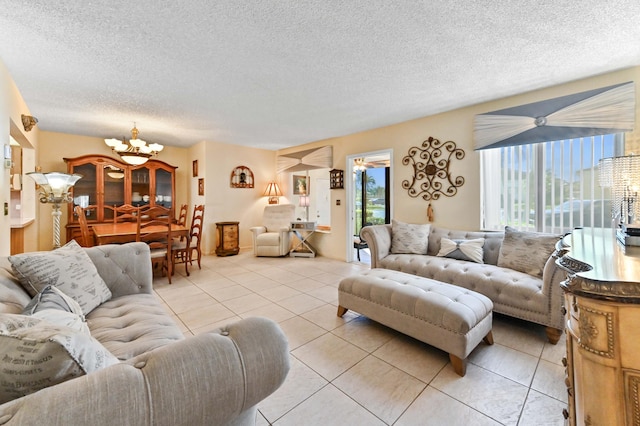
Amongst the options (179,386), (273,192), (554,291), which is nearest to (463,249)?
(554,291)

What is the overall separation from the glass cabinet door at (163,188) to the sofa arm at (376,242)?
451cm

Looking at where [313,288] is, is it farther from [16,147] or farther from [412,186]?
[16,147]

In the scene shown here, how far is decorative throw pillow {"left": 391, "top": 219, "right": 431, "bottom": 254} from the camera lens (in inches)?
136

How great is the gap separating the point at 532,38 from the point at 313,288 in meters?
3.21

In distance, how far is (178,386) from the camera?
629mm

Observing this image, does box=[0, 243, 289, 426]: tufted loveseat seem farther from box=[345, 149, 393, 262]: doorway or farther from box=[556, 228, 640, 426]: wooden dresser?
box=[345, 149, 393, 262]: doorway

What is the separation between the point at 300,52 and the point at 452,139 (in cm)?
248

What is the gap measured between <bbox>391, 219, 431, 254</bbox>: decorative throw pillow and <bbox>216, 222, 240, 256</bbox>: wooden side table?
11.1 ft

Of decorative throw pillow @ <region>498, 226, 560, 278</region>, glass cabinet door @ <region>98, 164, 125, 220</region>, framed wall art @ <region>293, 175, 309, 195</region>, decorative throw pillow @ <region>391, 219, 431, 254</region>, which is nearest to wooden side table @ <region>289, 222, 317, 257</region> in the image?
framed wall art @ <region>293, 175, 309, 195</region>

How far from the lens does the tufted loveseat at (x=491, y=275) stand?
2.12 metres

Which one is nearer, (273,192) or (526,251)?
(526,251)

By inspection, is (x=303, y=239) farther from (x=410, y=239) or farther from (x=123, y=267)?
(x=123, y=267)

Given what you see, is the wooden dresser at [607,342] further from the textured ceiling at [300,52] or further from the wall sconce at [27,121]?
the wall sconce at [27,121]

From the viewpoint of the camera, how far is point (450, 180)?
3.65 meters
